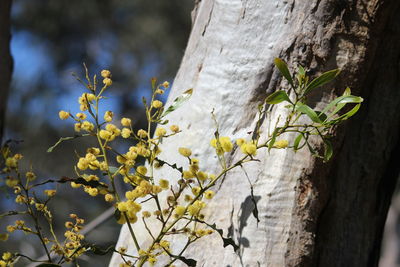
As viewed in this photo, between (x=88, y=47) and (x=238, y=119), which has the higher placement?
(x=88, y=47)

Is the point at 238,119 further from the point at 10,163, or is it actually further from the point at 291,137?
the point at 10,163

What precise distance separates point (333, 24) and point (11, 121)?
6.63 m

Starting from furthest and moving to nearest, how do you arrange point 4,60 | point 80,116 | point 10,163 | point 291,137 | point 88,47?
point 88,47 → point 4,60 → point 291,137 → point 80,116 → point 10,163

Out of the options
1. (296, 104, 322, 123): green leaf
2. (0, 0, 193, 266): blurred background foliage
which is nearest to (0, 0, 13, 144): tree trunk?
(296, 104, 322, 123): green leaf

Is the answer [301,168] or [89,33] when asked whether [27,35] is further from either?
[301,168]

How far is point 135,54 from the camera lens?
7746 millimetres

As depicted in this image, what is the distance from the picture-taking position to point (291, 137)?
1.09 m

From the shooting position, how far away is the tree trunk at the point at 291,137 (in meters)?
1.06

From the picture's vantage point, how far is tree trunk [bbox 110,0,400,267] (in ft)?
3.48

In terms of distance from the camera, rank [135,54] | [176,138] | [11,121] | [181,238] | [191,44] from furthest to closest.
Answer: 1. [135,54]
2. [11,121]
3. [191,44]
4. [176,138]
5. [181,238]

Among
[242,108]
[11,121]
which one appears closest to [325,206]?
[242,108]

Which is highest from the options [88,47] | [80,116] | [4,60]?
[88,47]

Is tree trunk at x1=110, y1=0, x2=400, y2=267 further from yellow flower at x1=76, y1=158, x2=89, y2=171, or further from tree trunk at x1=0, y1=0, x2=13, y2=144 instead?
tree trunk at x1=0, y1=0, x2=13, y2=144

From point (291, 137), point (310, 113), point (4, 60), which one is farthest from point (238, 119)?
point (4, 60)
